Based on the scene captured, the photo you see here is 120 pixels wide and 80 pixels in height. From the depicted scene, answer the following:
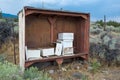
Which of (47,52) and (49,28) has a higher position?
(49,28)

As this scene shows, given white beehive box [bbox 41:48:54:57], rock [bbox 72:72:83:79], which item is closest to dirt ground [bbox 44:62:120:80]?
rock [bbox 72:72:83:79]

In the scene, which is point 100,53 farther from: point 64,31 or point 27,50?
point 27,50

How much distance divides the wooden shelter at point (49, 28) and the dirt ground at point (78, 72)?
1.25ft

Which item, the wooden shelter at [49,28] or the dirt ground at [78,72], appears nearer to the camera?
the dirt ground at [78,72]

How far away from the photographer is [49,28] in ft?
27.5

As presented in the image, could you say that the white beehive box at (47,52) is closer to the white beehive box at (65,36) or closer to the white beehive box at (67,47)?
the white beehive box at (67,47)

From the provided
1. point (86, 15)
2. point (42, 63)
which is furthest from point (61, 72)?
point (86, 15)

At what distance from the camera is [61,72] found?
7.57m

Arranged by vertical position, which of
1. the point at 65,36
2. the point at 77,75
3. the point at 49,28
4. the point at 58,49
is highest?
the point at 49,28

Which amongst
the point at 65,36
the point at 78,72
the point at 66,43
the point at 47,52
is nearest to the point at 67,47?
the point at 66,43

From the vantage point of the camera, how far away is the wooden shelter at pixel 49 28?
7224 mm

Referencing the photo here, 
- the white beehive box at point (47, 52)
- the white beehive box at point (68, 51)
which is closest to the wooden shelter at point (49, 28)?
the white beehive box at point (68, 51)

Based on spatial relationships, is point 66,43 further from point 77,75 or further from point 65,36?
point 77,75

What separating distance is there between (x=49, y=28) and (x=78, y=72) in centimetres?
A: 194
